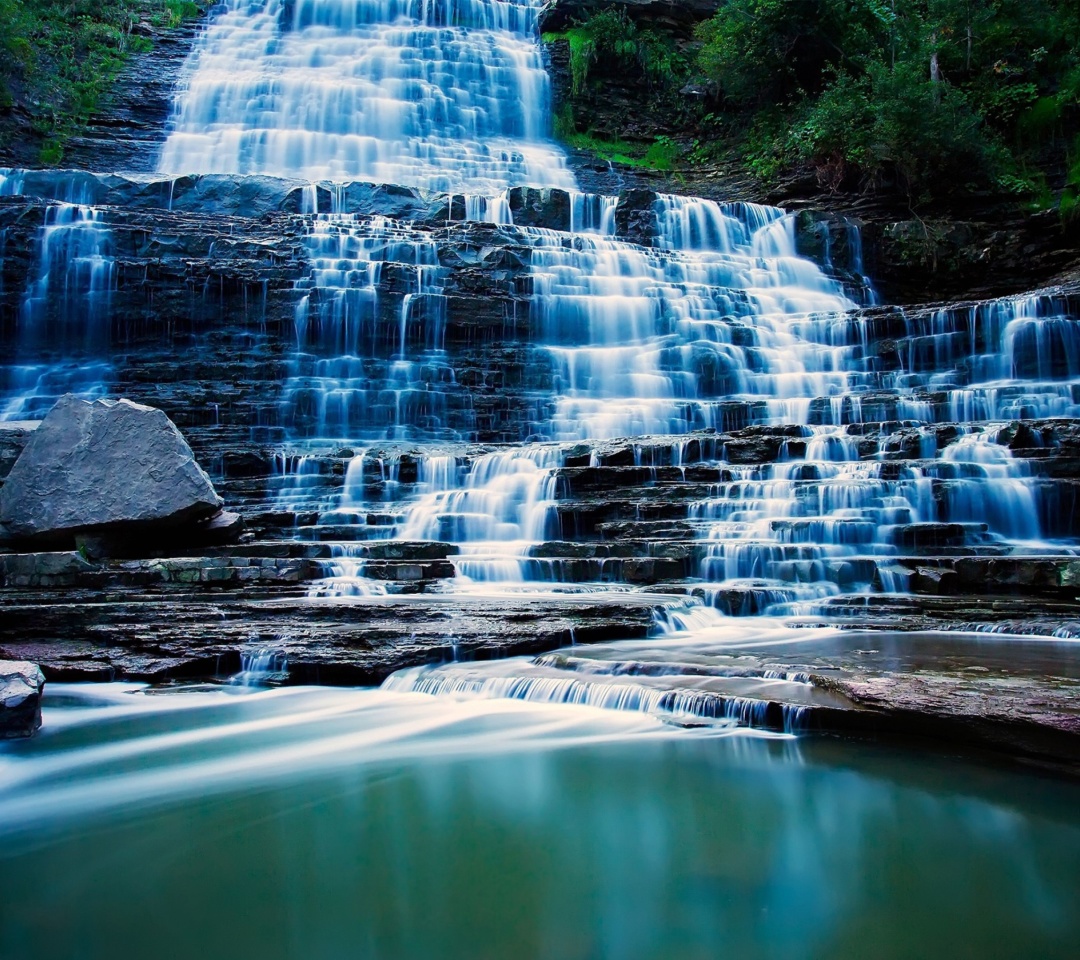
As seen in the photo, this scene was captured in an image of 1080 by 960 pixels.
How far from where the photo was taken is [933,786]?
146 inches

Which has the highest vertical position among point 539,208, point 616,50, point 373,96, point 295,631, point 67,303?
point 616,50

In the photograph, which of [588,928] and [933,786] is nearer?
[588,928]

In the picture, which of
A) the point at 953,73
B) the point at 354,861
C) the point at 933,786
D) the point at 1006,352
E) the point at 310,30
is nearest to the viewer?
the point at 354,861

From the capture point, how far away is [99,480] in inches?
361

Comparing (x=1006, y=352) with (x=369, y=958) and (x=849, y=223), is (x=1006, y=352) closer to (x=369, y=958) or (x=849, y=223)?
(x=849, y=223)

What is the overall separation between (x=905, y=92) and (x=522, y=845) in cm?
2148

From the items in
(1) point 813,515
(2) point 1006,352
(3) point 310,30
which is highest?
(3) point 310,30

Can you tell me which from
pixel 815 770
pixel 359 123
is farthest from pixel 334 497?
pixel 359 123

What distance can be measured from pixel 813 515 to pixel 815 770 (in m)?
6.51

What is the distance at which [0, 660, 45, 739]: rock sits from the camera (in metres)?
4.70

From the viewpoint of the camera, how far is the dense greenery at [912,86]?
20.6m

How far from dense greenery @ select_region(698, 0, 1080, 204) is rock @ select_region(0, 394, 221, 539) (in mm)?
18394

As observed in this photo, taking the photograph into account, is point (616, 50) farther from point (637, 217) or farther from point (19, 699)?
point (19, 699)

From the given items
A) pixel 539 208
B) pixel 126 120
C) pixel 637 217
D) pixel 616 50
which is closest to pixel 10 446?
pixel 539 208
